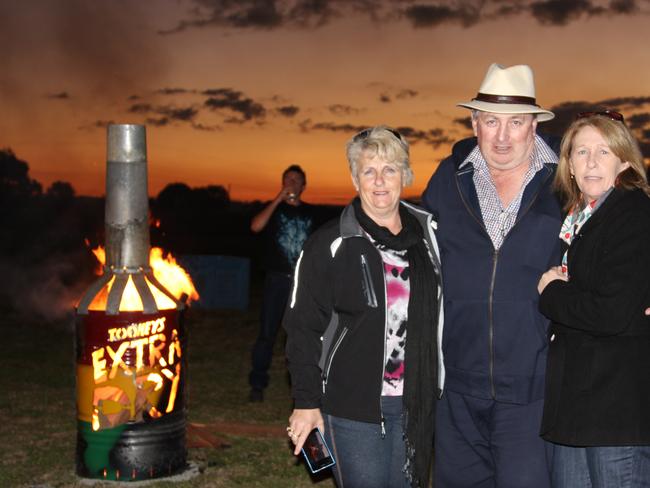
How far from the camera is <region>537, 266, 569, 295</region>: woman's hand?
140 inches

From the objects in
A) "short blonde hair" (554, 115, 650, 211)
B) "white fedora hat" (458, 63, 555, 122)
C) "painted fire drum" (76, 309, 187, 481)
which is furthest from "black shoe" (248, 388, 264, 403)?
"short blonde hair" (554, 115, 650, 211)

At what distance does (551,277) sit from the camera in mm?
3568

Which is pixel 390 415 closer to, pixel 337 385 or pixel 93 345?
pixel 337 385

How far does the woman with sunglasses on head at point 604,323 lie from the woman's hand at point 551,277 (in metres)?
0.06

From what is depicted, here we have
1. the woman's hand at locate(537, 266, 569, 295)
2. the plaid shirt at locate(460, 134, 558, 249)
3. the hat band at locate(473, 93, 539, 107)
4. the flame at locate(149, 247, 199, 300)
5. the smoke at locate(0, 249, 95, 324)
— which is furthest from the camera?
the smoke at locate(0, 249, 95, 324)

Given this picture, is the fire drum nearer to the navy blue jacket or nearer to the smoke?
the navy blue jacket

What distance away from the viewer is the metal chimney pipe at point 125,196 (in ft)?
19.7

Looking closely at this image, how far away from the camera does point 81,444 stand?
623 centimetres

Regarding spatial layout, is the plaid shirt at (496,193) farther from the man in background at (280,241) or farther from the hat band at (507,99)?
the man in background at (280,241)

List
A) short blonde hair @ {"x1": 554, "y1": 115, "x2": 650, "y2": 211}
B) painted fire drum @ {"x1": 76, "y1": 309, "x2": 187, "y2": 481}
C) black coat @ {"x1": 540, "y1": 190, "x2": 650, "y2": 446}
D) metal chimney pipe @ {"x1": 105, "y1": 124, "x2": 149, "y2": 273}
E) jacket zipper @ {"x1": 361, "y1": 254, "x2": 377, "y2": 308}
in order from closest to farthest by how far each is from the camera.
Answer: black coat @ {"x1": 540, "y1": 190, "x2": 650, "y2": 446}
short blonde hair @ {"x1": 554, "y1": 115, "x2": 650, "y2": 211}
jacket zipper @ {"x1": 361, "y1": 254, "x2": 377, "y2": 308}
painted fire drum @ {"x1": 76, "y1": 309, "x2": 187, "y2": 481}
metal chimney pipe @ {"x1": 105, "y1": 124, "x2": 149, "y2": 273}

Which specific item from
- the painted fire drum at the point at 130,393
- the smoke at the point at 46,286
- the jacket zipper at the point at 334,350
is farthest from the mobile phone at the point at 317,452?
the smoke at the point at 46,286

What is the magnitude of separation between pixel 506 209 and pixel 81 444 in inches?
148

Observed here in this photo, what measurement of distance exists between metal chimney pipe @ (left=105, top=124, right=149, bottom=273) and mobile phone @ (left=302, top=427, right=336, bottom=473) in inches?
107

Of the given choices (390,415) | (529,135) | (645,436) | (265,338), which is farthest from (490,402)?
(265,338)
